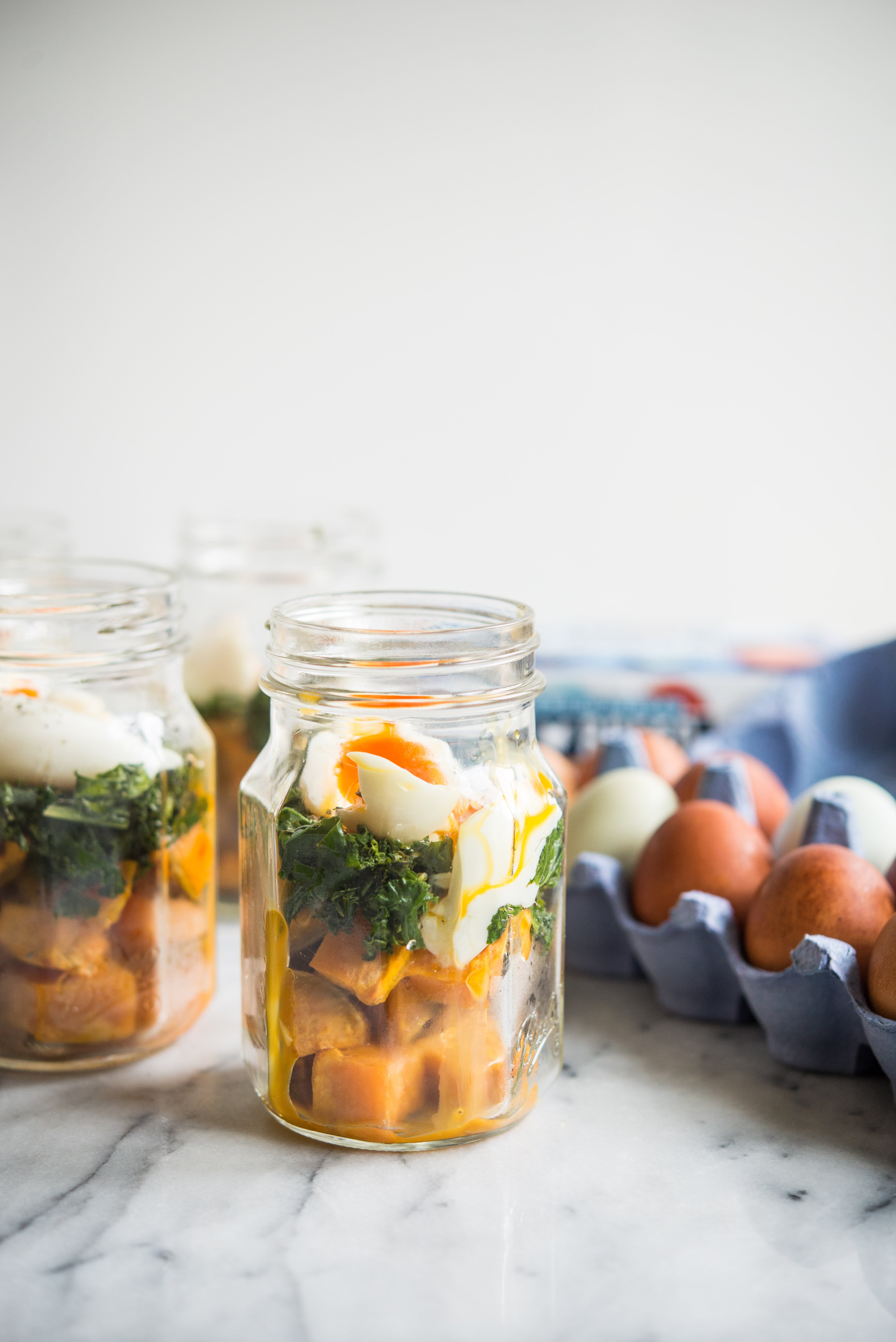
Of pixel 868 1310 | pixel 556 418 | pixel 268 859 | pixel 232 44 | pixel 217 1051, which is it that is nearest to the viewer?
pixel 868 1310

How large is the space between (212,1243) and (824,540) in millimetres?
1235

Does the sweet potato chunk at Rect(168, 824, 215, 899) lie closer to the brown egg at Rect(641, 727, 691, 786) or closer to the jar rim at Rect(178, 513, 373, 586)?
the jar rim at Rect(178, 513, 373, 586)

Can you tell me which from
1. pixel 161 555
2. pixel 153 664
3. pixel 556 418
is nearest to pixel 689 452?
pixel 556 418

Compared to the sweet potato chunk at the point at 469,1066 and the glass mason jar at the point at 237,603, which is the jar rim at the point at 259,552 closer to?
the glass mason jar at the point at 237,603

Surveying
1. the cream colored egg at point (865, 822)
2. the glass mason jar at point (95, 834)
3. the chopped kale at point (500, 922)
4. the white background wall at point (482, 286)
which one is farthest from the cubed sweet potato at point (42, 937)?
the white background wall at point (482, 286)

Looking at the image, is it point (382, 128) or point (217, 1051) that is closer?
point (217, 1051)

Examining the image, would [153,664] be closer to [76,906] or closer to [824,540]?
[76,906]

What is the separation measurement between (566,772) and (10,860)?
1.66ft

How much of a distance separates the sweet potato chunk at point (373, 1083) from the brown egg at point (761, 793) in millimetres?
384

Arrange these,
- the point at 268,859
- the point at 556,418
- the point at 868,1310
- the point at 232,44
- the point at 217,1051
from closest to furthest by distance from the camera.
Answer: the point at 868,1310
the point at 268,859
the point at 217,1051
the point at 232,44
the point at 556,418

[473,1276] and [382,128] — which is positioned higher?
[382,128]

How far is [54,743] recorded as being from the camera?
0.63 m

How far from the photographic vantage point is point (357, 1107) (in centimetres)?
57

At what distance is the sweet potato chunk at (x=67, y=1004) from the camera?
640 mm
